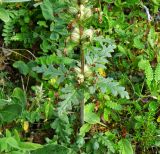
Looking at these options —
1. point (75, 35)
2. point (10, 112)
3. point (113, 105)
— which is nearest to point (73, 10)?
point (75, 35)

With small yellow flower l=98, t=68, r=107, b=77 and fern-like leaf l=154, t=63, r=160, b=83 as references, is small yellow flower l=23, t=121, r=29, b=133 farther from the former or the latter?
fern-like leaf l=154, t=63, r=160, b=83

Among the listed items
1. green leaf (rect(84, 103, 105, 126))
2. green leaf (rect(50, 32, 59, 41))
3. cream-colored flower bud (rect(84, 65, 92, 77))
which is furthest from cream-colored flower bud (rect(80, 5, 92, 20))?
green leaf (rect(50, 32, 59, 41))

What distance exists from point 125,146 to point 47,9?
140 cm

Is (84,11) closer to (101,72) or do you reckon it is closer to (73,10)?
(73,10)

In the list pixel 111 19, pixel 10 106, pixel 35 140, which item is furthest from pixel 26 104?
pixel 111 19

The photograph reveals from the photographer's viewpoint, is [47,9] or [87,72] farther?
[47,9]

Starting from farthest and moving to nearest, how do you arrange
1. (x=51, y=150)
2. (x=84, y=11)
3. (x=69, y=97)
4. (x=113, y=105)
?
(x=113, y=105), (x=69, y=97), (x=84, y=11), (x=51, y=150)

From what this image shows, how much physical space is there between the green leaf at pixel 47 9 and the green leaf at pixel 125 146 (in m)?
1.27

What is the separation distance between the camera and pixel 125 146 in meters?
3.12

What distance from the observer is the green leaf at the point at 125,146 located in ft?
10.1

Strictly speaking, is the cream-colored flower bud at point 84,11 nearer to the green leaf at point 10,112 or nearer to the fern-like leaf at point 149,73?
the green leaf at point 10,112

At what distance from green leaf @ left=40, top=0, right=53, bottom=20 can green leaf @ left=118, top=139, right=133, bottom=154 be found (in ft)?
4.18

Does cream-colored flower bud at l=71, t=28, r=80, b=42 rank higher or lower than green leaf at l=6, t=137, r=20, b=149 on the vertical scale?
higher

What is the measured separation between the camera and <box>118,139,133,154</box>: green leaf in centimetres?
309
